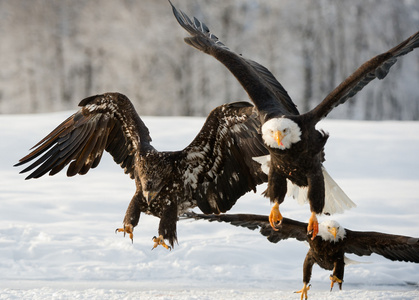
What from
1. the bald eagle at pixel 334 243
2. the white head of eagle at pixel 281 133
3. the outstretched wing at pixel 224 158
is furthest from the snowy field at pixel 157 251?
the white head of eagle at pixel 281 133

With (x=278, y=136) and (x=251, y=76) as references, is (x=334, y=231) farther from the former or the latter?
(x=251, y=76)

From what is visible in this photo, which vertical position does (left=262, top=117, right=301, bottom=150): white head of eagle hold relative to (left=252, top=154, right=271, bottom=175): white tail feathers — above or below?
above

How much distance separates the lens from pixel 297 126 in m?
4.59

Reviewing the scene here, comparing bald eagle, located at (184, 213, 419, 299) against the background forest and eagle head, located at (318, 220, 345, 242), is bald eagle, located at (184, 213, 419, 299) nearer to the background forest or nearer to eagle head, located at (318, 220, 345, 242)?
eagle head, located at (318, 220, 345, 242)

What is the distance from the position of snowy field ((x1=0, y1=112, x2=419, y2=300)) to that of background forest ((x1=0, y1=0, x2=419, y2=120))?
14.6 meters

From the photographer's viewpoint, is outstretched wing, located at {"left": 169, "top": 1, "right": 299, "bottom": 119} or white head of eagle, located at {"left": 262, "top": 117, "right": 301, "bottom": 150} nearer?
white head of eagle, located at {"left": 262, "top": 117, "right": 301, "bottom": 150}

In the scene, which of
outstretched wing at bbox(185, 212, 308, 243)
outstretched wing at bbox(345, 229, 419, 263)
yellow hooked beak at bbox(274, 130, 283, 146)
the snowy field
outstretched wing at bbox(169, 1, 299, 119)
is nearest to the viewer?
yellow hooked beak at bbox(274, 130, 283, 146)

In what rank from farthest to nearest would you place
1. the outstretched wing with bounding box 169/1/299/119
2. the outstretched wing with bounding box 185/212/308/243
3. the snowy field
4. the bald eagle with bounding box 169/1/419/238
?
the snowy field, the outstretched wing with bounding box 185/212/308/243, the outstretched wing with bounding box 169/1/299/119, the bald eagle with bounding box 169/1/419/238

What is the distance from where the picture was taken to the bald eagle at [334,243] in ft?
17.5

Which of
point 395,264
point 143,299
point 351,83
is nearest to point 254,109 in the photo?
point 351,83

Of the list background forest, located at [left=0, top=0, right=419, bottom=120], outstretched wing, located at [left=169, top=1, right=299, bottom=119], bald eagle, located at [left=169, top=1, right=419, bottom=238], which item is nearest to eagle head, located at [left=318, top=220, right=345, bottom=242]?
bald eagle, located at [left=169, top=1, right=419, bottom=238]

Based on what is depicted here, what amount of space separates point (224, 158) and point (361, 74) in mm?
1307

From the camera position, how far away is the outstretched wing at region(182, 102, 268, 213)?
5.13 m

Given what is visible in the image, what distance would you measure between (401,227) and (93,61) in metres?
21.2
